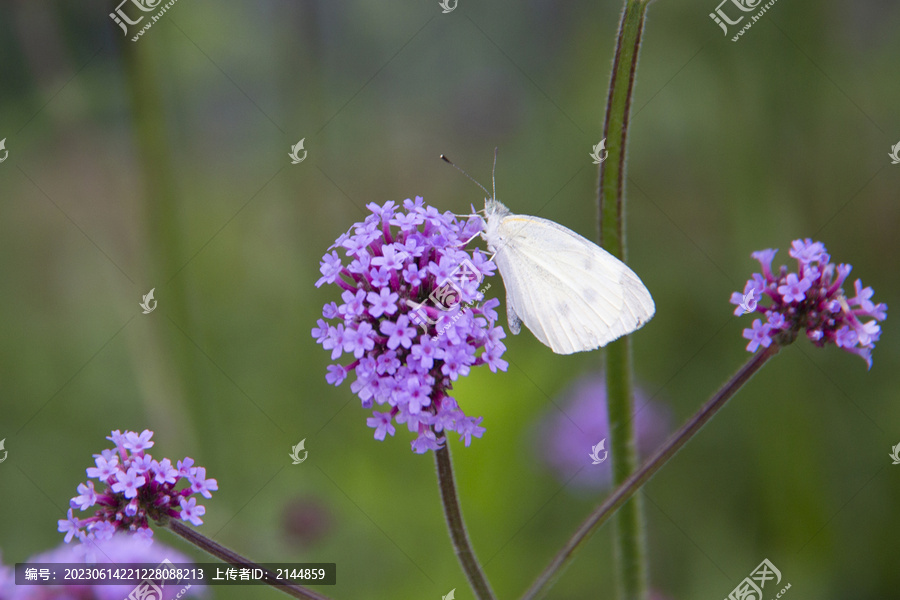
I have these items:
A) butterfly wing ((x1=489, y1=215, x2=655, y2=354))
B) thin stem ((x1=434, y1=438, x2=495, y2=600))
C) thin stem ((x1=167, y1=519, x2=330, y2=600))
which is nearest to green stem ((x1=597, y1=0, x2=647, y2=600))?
butterfly wing ((x1=489, y1=215, x2=655, y2=354))

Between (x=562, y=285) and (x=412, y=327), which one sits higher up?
(x=562, y=285)

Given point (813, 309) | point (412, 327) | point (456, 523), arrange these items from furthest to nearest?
point (813, 309) → point (456, 523) → point (412, 327)

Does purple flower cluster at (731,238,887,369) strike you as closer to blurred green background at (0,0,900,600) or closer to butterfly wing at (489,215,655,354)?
butterfly wing at (489,215,655,354)

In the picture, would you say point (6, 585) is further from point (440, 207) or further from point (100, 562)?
point (440, 207)

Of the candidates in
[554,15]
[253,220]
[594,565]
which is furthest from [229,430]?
[554,15]

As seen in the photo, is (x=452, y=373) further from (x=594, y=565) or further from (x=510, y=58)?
(x=510, y=58)

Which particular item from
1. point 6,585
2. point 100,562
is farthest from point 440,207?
point 6,585

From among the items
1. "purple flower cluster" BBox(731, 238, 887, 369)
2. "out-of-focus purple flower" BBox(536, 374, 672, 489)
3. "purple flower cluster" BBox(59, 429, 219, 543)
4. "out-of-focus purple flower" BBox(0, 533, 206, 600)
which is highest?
"out-of-focus purple flower" BBox(536, 374, 672, 489)
